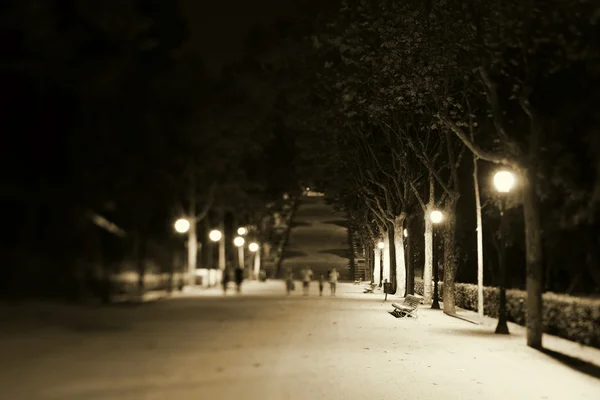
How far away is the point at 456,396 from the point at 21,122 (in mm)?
27648

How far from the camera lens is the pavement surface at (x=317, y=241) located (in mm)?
122375

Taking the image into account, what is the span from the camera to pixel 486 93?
20688 millimetres

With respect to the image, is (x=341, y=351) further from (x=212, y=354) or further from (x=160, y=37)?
(x=160, y=37)

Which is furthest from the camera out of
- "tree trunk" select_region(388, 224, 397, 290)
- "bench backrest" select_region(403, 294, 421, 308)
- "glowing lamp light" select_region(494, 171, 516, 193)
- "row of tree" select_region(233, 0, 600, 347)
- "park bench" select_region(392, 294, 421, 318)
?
"tree trunk" select_region(388, 224, 397, 290)

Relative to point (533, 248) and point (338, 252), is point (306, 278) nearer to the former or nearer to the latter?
point (533, 248)

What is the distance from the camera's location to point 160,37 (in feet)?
156

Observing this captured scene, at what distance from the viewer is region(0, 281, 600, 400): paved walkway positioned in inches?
434

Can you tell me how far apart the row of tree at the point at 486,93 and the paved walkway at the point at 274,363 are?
3.54m

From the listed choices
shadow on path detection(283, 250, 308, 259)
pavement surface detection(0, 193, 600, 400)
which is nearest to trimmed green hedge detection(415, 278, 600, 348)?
pavement surface detection(0, 193, 600, 400)

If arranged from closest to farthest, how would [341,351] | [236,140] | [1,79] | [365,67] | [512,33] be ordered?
[341,351], [512,33], [365,67], [1,79], [236,140]

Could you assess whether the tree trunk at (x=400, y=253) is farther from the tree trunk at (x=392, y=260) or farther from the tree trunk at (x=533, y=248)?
the tree trunk at (x=533, y=248)

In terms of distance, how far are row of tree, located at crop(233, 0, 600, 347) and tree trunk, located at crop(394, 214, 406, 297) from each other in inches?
2.6

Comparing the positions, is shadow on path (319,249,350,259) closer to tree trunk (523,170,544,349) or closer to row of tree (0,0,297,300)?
row of tree (0,0,297,300)

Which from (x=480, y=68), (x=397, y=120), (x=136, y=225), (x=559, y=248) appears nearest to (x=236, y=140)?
(x=136, y=225)
